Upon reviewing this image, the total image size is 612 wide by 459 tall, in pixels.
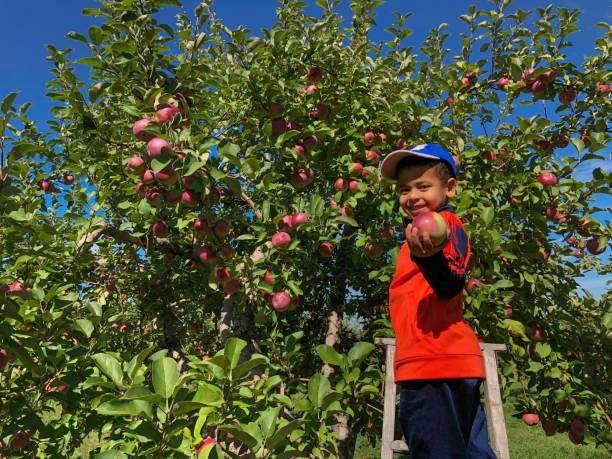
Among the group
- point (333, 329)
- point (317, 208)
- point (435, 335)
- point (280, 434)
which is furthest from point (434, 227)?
point (333, 329)

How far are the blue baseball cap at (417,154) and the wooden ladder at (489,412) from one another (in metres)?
0.87

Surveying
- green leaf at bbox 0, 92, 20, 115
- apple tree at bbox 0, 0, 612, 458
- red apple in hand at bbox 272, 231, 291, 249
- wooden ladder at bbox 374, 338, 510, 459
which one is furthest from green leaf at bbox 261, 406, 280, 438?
green leaf at bbox 0, 92, 20, 115

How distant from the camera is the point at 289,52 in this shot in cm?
282

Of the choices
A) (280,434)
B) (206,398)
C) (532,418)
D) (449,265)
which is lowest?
(532,418)

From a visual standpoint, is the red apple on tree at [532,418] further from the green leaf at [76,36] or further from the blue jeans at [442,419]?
the green leaf at [76,36]

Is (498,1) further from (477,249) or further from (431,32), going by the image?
(477,249)

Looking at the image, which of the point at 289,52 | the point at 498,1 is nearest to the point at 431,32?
the point at 498,1

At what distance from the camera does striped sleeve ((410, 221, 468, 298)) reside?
4.02ft

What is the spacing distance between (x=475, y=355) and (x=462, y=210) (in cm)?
96

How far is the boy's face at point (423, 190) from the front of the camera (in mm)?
1521

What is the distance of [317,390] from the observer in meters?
1.58

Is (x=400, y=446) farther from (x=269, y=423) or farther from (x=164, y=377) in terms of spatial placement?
(x=164, y=377)

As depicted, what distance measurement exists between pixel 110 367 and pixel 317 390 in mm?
778

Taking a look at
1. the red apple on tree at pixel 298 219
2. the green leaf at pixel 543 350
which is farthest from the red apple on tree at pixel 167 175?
the green leaf at pixel 543 350
